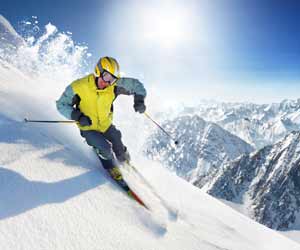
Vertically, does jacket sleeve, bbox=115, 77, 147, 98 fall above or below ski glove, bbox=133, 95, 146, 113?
above

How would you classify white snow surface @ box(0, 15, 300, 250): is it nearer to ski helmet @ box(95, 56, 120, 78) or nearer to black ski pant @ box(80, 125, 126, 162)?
black ski pant @ box(80, 125, 126, 162)

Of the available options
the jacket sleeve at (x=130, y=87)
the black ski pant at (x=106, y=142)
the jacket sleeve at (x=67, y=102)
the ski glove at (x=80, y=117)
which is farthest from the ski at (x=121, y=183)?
the jacket sleeve at (x=130, y=87)

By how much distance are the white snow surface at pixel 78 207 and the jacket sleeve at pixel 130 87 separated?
1510 mm

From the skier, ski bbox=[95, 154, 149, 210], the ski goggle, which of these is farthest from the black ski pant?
the ski goggle

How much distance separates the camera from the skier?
6.13 m

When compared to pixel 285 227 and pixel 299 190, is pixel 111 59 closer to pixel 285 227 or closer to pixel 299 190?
pixel 285 227

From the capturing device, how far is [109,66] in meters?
5.95

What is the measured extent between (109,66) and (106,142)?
64.8 inches

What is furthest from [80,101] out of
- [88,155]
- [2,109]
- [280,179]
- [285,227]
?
[280,179]

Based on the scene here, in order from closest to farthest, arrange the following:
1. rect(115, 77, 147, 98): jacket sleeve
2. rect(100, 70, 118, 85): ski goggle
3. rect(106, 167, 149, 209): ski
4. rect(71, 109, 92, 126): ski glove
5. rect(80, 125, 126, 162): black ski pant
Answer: rect(106, 167, 149, 209): ski → rect(100, 70, 118, 85): ski goggle → rect(71, 109, 92, 126): ski glove → rect(80, 125, 126, 162): black ski pant → rect(115, 77, 147, 98): jacket sleeve

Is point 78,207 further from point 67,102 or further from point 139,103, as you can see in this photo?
point 139,103

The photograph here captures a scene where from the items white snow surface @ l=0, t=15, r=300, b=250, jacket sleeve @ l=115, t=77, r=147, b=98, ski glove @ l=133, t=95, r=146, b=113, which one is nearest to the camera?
white snow surface @ l=0, t=15, r=300, b=250

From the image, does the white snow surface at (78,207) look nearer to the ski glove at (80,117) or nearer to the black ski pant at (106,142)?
the black ski pant at (106,142)

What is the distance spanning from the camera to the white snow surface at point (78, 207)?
138 inches
